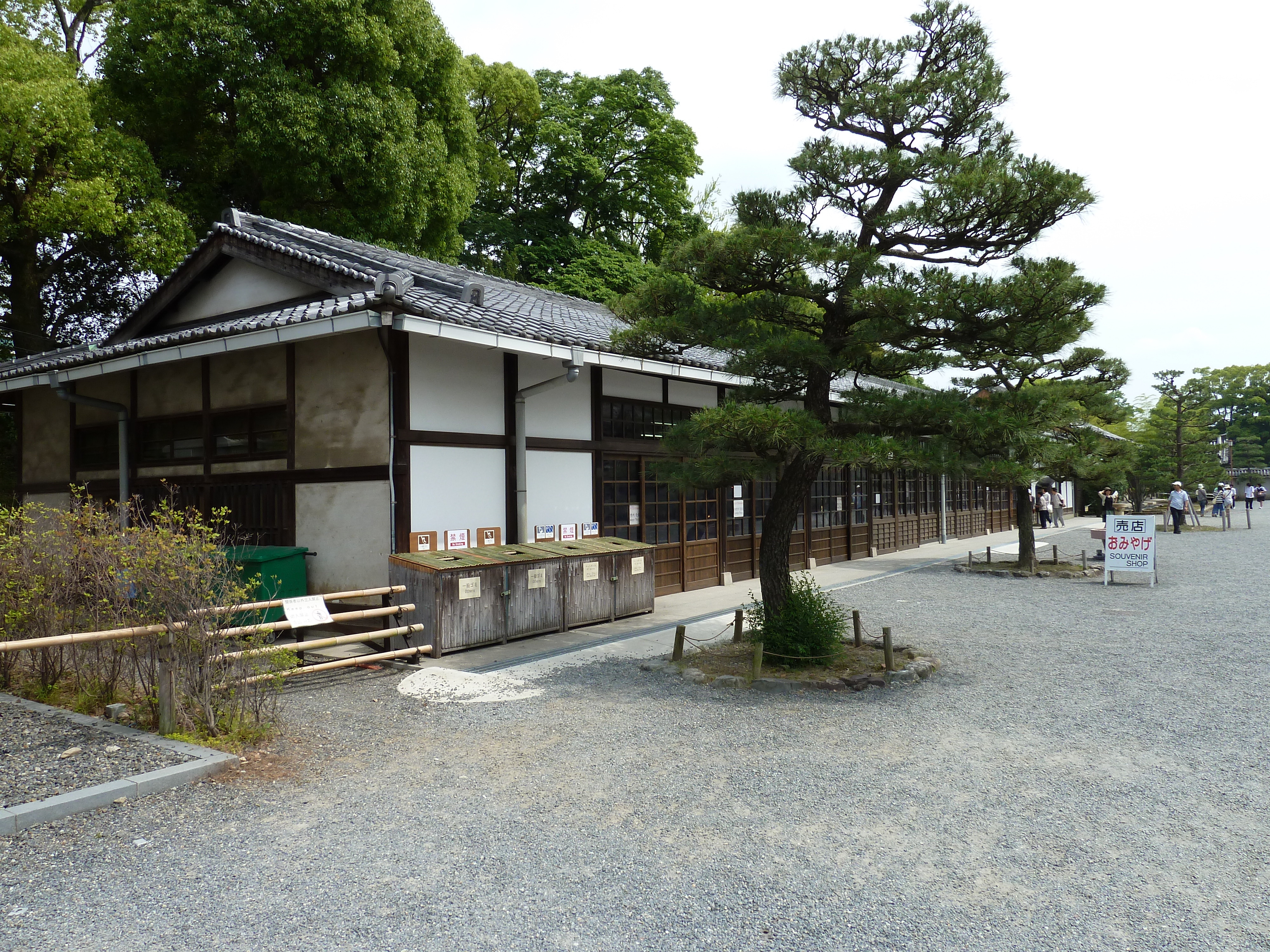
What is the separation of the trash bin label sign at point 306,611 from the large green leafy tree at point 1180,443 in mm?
25242

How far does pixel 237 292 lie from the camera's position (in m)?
10.9

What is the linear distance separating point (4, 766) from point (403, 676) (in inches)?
116

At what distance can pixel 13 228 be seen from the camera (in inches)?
540

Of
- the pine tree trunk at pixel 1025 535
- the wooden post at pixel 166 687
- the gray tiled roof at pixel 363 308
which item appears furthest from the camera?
the pine tree trunk at pixel 1025 535

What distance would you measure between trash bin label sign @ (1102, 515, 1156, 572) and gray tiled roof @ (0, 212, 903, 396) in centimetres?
674

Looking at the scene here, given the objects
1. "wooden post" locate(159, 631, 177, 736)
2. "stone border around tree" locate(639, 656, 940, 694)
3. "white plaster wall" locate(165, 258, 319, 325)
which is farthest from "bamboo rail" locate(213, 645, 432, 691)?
"white plaster wall" locate(165, 258, 319, 325)

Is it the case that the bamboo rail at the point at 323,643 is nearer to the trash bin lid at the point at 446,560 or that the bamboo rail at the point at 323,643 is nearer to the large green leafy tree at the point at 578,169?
the trash bin lid at the point at 446,560

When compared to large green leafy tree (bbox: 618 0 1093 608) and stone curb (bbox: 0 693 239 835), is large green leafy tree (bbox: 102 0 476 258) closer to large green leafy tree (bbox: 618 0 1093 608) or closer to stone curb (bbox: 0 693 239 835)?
large green leafy tree (bbox: 618 0 1093 608)

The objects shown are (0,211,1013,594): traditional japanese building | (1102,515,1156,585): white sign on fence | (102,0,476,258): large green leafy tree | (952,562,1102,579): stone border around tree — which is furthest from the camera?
(102,0,476,258): large green leafy tree

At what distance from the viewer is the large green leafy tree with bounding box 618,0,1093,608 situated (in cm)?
646

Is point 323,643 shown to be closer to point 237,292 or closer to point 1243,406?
point 237,292

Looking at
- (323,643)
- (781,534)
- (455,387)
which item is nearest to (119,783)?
(323,643)

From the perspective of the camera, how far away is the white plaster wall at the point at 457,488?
27.3 ft

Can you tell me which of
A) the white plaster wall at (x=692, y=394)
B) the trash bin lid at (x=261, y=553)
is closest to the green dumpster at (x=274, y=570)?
the trash bin lid at (x=261, y=553)
